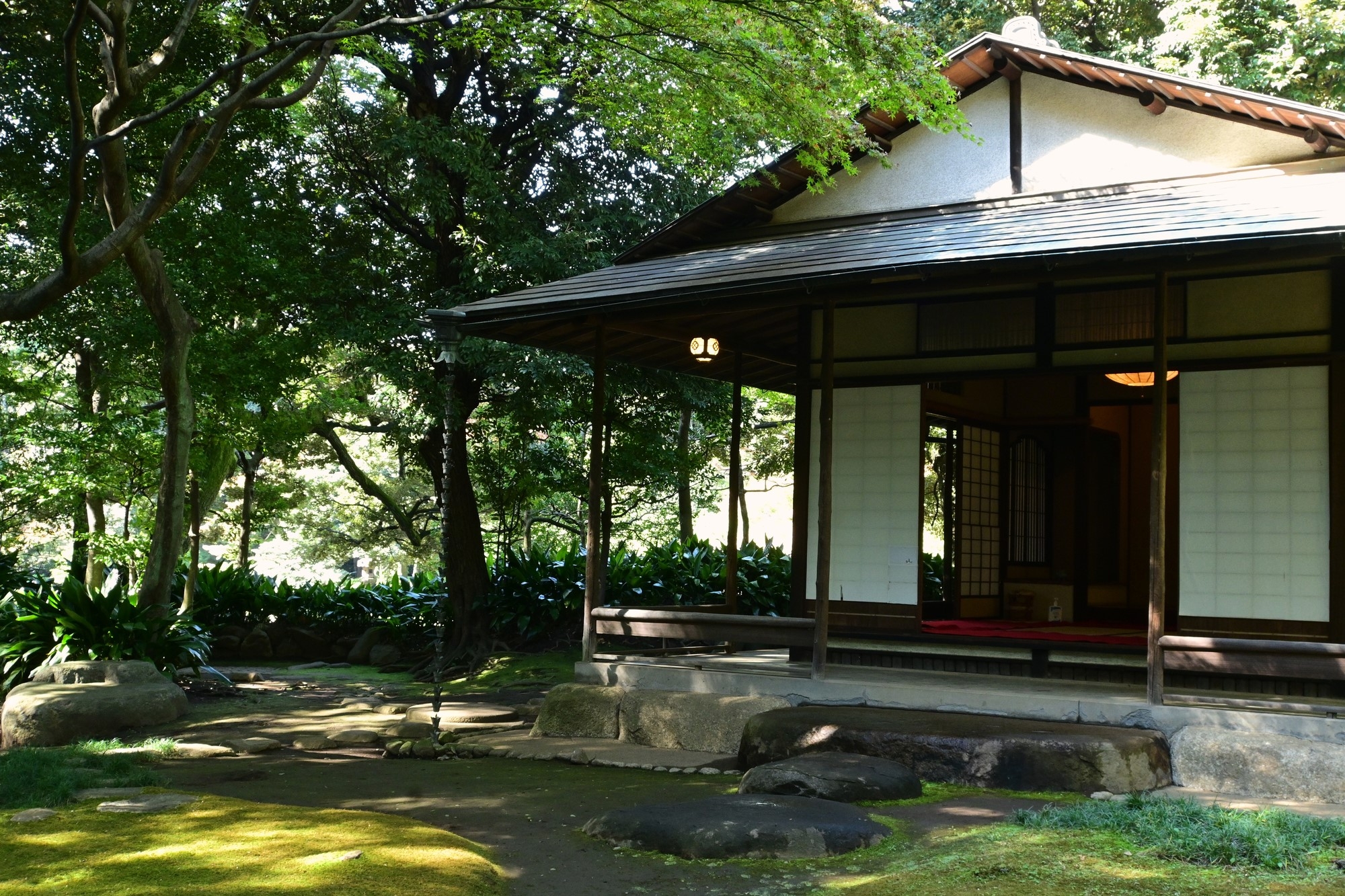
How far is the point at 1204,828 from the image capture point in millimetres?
5711

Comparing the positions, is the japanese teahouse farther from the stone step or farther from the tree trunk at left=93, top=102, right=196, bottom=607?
the tree trunk at left=93, top=102, right=196, bottom=607

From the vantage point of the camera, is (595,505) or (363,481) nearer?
(595,505)

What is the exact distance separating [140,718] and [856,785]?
24.0ft

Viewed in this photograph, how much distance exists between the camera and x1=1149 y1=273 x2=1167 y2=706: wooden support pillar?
7605 millimetres

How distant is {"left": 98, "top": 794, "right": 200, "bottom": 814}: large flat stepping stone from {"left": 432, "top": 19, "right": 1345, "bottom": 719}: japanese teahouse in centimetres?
410

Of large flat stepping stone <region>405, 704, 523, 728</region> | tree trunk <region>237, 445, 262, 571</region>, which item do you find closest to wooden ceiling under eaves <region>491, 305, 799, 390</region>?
large flat stepping stone <region>405, 704, 523, 728</region>

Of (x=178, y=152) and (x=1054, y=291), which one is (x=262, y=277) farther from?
(x=1054, y=291)

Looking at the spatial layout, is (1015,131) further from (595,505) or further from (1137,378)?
(595,505)

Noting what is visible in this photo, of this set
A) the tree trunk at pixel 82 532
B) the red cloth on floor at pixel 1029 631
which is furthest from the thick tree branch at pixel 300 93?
the tree trunk at pixel 82 532

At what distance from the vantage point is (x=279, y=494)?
21531 mm

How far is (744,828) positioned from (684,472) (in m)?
11.2

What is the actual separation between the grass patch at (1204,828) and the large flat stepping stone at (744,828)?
1.09 metres

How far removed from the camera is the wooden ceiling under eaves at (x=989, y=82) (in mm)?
8836

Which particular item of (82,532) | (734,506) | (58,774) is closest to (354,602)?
(82,532)
